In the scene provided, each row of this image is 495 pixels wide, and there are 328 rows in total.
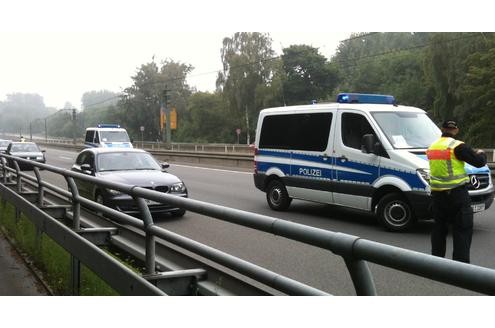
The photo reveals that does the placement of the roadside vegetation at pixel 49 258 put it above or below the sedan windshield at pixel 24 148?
below

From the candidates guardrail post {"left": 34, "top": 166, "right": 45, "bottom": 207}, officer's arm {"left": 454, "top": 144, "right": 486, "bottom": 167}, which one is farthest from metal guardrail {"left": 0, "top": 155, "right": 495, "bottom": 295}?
officer's arm {"left": 454, "top": 144, "right": 486, "bottom": 167}

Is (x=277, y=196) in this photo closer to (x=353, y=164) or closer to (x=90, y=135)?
(x=353, y=164)

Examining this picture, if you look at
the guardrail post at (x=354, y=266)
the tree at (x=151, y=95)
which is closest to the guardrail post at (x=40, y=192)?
the guardrail post at (x=354, y=266)

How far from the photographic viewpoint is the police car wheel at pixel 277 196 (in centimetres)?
1030

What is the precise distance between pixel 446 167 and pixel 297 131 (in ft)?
13.2

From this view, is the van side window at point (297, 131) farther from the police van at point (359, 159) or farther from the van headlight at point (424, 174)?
the van headlight at point (424, 174)

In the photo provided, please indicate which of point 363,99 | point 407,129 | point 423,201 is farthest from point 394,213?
point 363,99

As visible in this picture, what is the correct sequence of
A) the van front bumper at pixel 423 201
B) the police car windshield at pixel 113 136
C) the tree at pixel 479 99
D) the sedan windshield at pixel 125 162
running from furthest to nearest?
the tree at pixel 479 99 → the police car windshield at pixel 113 136 → the sedan windshield at pixel 125 162 → the van front bumper at pixel 423 201

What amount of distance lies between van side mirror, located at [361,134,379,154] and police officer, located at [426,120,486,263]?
79.7 inches

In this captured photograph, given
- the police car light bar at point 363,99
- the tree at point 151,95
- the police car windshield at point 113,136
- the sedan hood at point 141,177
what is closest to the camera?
the police car light bar at point 363,99

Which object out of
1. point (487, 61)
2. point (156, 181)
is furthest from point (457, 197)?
point (487, 61)

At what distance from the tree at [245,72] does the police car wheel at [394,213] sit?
56.9m

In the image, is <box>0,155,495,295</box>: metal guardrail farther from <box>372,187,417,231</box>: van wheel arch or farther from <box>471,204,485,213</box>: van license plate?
<box>471,204,485,213</box>: van license plate

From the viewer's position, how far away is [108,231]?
4.91m
